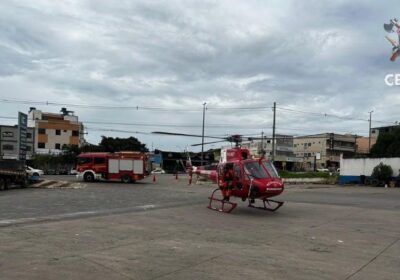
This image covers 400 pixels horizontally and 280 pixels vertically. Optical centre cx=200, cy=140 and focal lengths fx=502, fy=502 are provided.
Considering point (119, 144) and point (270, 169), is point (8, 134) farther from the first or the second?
point (270, 169)

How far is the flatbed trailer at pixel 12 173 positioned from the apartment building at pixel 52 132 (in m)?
57.6

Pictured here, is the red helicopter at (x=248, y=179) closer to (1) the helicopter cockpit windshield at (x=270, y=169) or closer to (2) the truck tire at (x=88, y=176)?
(1) the helicopter cockpit windshield at (x=270, y=169)

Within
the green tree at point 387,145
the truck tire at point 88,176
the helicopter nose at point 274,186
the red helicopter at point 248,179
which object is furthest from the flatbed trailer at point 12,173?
the green tree at point 387,145

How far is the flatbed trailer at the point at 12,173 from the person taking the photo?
34.6 meters

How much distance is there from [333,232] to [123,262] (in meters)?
7.59

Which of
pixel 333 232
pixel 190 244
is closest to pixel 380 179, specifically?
pixel 333 232

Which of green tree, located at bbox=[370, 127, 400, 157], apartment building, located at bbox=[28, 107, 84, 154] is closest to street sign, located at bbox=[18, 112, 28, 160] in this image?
green tree, located at bbox=[370, 127, 400, 157]

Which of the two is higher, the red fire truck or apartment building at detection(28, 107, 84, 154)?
apartment building at detection(28, 107, 84, 154)

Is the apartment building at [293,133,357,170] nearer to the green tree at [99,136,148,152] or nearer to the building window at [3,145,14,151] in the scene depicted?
the green tree at [99,136,148,152]

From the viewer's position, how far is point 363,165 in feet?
193

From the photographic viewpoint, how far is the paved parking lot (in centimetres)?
834

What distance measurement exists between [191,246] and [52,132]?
91.2 metres

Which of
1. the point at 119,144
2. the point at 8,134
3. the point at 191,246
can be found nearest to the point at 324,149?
the point at 119,144

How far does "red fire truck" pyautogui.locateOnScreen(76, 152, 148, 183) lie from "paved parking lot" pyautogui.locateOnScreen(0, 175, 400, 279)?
1176 inches
